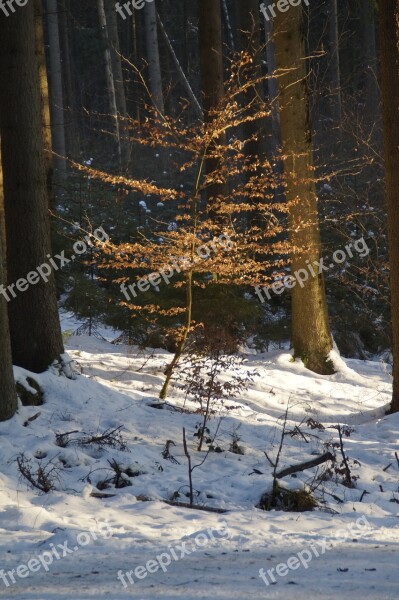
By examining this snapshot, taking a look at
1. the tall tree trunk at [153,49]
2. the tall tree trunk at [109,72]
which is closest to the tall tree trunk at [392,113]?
the tall tree trunk at [109,72]

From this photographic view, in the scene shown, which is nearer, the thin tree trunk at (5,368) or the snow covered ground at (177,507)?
the snow covered ground at (177,507)

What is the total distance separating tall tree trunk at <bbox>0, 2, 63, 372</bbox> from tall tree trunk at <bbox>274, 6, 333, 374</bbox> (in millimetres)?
4594

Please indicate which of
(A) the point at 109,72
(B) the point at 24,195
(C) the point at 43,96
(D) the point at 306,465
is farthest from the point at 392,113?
(A) the point at 109,72

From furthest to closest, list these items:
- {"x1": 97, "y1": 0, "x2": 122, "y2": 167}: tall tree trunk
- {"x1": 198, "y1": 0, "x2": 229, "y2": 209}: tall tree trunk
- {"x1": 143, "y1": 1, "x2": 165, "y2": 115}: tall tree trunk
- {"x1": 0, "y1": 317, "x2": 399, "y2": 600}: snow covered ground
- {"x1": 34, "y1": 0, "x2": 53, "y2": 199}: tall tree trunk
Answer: {"x1": 143, "y1": 1, "x2": 165, "y2": 115}: tall tree trunk
{"x1": 97, "y1": 0, "x2": 122, "y2": 167}: tall tree trunk
{"x1": 198, "y1": 0, "x2": 229, "y2": 209}: tall tree trunk
{"x1": 34, "y1": 0, "x2": 53, "y2": 199}: tall tree trunk
{"x1": 0, "y1": 317, "x2": 399, "y2": 600}: snow covered ground

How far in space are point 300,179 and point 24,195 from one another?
203 inches

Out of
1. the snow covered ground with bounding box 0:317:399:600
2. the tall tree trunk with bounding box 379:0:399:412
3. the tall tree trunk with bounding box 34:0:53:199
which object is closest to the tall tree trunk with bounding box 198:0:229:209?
the tall tree trunk with bounding box 34:0:53:199

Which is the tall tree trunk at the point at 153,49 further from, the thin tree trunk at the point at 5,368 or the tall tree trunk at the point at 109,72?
the thin tree trunk at the point at 5,368

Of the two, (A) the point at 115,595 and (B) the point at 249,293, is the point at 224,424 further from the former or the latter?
(B) the point at 249,293

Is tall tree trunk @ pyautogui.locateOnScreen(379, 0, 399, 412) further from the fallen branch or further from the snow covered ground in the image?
the fallen branch

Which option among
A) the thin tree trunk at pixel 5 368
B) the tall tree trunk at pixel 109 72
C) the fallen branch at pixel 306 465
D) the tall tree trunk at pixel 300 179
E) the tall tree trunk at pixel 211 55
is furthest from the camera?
the tall tree trunk at pixel 109 72

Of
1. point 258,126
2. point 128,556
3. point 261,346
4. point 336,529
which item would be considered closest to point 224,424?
point 336,529

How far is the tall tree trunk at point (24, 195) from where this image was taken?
25.2 ft

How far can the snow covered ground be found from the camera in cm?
358

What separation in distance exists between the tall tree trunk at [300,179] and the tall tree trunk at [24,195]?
4594mm
